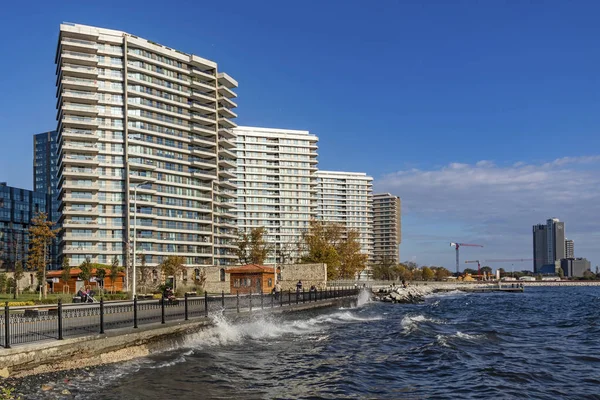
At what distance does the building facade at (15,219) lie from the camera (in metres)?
149

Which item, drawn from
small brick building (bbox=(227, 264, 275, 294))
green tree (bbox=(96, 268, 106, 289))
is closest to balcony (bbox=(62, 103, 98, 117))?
green tree (bbox=(96, 268, 106, 289))

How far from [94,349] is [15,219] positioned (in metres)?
157

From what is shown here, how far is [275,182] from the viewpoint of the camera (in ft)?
577

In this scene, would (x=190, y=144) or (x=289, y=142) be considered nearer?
(x=190, y=144)

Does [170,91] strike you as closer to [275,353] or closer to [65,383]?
[275,353]

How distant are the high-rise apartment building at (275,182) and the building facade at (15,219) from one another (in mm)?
60875

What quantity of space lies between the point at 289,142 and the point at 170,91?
74.7 m

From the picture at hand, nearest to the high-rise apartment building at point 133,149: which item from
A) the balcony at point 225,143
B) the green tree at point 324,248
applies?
the balcony at point 225,143

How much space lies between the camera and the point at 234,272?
68625mm

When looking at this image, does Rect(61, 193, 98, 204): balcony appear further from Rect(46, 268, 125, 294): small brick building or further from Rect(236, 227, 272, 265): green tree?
Rect(236, 227, 272, 265): green tree

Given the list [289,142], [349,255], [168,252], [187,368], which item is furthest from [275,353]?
[289,142]

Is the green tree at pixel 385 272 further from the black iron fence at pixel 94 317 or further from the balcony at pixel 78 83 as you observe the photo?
the black iron fence at pixel 94 317

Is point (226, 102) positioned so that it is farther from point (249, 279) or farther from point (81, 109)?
point (249, 279)

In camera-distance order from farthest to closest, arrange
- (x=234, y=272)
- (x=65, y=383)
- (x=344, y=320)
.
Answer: (x=234, y=272)
(x=344, y=320)
(x=65, y=383)
